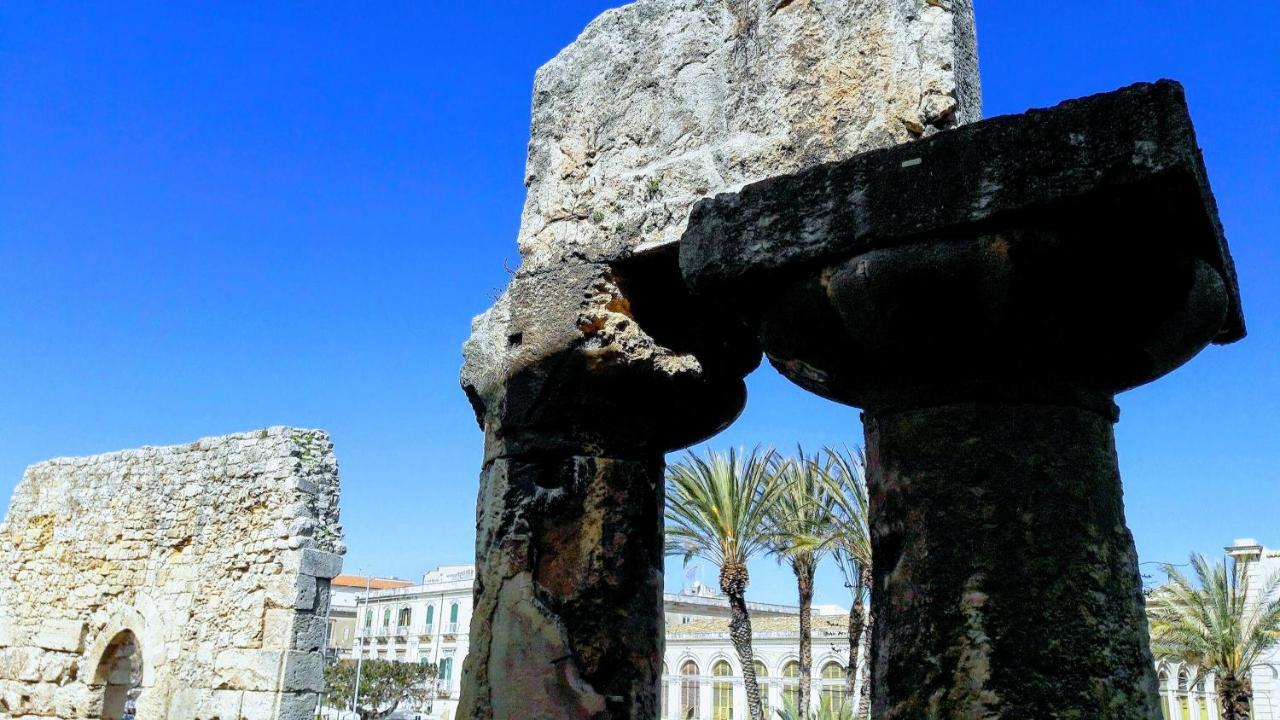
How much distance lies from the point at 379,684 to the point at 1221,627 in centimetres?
3251

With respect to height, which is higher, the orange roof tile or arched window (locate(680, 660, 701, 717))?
the orange roof tile

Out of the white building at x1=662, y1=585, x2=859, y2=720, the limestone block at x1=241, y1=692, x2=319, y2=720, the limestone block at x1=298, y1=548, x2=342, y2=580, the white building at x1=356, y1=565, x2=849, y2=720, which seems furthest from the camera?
the white building at x1=356, y1=565, x2=849, y2=720

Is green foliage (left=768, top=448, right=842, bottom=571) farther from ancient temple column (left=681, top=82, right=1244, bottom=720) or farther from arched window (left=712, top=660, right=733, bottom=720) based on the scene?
arched window (left=712, top=660, right=733, bottom=720)

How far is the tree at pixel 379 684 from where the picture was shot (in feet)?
130

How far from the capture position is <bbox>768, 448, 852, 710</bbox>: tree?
53.6 ft

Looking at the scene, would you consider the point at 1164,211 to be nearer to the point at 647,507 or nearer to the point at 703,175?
the point at 703,175

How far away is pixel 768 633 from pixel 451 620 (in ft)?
67.1

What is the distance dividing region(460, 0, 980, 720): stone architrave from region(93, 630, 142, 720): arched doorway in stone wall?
10759mm

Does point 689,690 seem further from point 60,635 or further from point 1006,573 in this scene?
point 1006,573

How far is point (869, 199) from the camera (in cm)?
217

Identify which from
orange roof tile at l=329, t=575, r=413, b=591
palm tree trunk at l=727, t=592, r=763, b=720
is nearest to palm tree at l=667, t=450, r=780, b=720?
palm tree trunk at l=727, t=592, r=763, b=720

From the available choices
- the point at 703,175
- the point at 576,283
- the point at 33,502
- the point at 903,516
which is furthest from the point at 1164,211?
the point at 33,502

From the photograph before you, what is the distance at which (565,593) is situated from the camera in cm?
292

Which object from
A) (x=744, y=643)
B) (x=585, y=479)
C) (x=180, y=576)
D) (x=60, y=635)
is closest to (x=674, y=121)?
(x=585, y=479)
